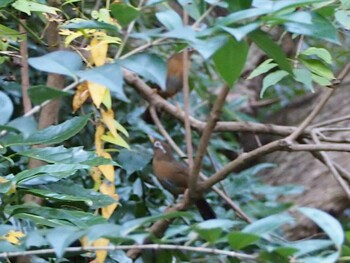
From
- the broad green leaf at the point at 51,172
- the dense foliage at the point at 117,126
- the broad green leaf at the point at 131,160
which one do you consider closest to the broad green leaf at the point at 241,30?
the dense foliage at the point at 117,126

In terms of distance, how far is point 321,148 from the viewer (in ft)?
4.68

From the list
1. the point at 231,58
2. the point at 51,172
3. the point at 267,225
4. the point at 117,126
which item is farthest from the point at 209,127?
the point at 267,225

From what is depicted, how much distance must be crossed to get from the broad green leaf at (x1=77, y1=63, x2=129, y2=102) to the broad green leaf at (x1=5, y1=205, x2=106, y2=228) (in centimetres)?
29

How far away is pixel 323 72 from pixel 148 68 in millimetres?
514

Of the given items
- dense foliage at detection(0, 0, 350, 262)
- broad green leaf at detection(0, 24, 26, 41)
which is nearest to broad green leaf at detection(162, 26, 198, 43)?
dense foliage at detection(0, 0, 350, 262)

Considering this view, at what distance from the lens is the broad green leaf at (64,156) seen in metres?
1.04

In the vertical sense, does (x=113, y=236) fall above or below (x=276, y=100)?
above

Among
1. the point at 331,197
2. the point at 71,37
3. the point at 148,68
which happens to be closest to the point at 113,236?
the point at 148,68

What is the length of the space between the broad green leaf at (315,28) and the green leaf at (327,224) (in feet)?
0.76

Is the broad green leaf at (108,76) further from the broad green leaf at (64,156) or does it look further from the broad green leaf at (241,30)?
the broad green leaf at (64,156)

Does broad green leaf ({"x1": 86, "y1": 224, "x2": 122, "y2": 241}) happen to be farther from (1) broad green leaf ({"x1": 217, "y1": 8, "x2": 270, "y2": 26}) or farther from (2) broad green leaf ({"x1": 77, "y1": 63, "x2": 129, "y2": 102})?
(1) broad green leaf ({"x1": 217, "y1": 8, "x2": 270, "y2": 26})

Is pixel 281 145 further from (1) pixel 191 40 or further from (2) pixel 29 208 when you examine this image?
(1) pixel 191 40

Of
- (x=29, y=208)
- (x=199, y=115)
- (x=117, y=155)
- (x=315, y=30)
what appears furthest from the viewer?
(x=199, y=115)

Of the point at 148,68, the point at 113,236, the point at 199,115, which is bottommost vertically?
the point at 199,115
